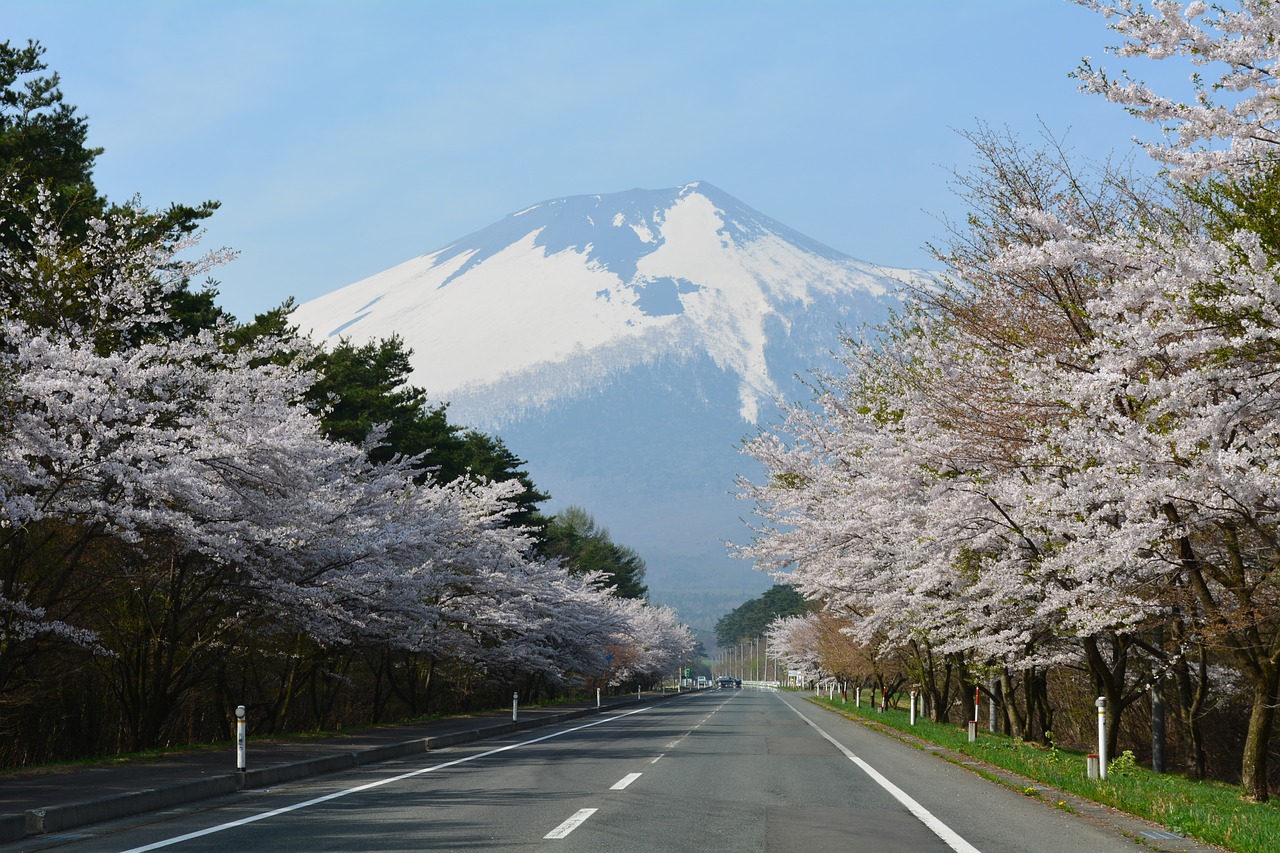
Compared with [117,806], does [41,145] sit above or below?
above

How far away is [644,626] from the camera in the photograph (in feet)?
293

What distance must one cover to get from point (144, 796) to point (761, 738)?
1774cm

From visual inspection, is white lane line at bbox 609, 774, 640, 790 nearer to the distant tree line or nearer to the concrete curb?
the concrete curb

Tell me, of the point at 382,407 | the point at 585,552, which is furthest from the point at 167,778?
the point at 585,552

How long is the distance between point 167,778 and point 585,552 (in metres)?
79.3

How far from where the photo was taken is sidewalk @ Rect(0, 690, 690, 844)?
11.0m

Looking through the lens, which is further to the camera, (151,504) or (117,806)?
(151,504)

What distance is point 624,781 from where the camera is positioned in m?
15.1

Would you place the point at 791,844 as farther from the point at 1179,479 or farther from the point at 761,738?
the point at 761,738

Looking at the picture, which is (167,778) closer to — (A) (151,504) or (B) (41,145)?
(A) (151,504)

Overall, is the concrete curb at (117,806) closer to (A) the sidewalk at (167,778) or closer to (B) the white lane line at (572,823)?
(A) the sidewalk at (167,778)

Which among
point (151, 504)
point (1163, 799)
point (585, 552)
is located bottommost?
point (1163, 799)

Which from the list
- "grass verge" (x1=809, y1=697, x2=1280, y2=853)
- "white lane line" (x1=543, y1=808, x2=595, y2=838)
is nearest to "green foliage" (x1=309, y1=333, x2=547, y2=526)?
"grass verge" (x1=809, y1=697, x2=1280, y2=853)

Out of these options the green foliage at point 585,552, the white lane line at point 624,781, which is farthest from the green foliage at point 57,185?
the green foliage at point 585,552
